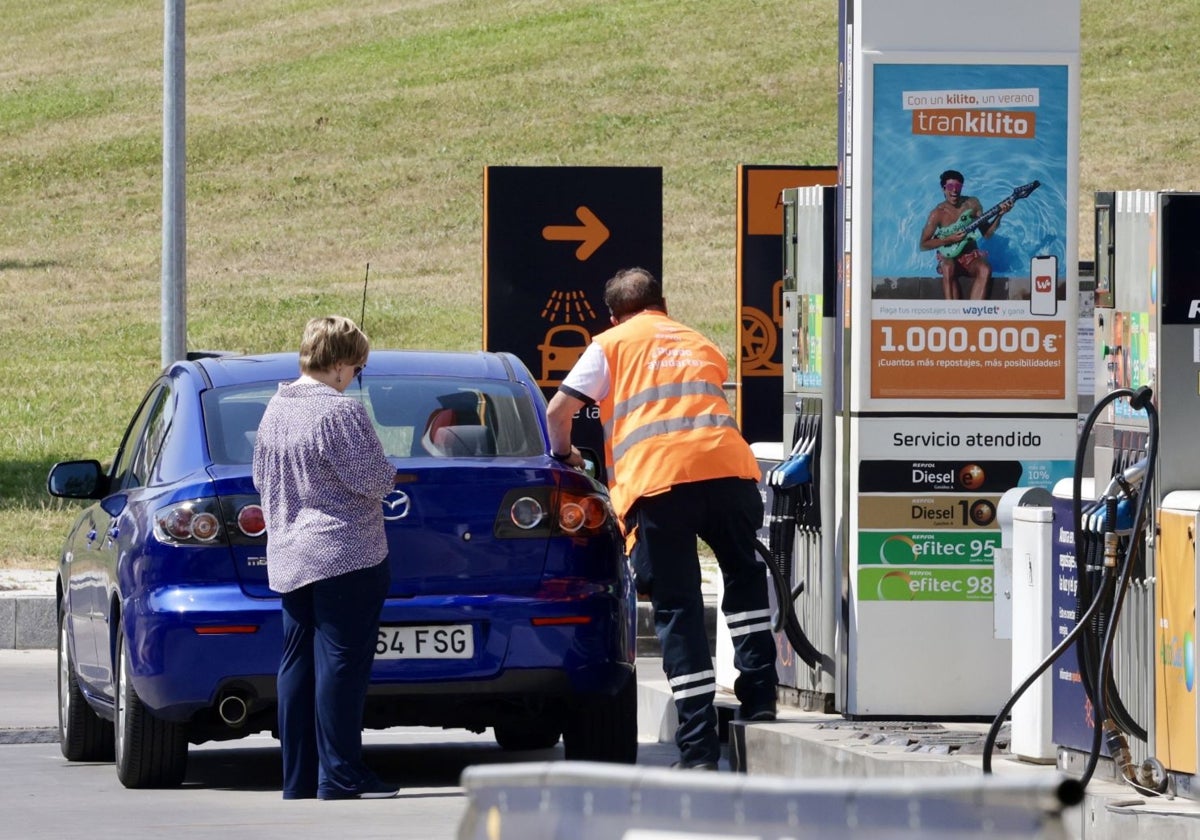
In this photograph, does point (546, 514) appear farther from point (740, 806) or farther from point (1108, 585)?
point (740, 806)

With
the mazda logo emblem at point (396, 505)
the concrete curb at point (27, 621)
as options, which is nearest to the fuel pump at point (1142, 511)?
the mazda logo emblem at point (396, 505)

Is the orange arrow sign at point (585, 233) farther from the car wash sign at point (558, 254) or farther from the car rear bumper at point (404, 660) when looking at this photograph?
the car rear bumper at point (404, 660)

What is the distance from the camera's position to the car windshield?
8.66 m

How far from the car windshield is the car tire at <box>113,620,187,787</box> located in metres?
0.80

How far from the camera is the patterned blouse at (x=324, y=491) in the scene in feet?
25.3

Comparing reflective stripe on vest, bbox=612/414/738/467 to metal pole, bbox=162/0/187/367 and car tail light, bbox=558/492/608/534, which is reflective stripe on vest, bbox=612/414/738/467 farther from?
metal pole, bbox=162/0/187/367

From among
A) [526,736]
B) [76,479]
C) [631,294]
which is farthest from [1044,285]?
[76,479]

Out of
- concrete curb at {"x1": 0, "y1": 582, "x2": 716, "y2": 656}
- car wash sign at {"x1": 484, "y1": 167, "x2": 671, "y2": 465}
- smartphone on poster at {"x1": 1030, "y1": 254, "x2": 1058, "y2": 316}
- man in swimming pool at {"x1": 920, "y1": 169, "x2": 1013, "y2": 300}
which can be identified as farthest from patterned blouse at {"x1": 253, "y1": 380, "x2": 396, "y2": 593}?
car wash sign at {"x1": 484, "y1": 167, "x2": 671, "y2": 465}

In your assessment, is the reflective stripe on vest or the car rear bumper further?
the reflective stripe on vest

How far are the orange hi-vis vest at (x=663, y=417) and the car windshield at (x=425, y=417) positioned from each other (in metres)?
0.38

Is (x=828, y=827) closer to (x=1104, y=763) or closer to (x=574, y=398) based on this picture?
(x=1104, y=763)

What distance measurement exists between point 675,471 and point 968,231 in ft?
4.96

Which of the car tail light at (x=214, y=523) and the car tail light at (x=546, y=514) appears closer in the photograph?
the car tail light at (x=214, y=523)

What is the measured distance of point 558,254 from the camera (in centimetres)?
1402
